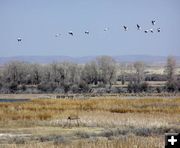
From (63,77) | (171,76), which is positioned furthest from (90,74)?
(171,76)

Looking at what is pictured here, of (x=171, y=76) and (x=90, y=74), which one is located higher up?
(x=90, y=74)

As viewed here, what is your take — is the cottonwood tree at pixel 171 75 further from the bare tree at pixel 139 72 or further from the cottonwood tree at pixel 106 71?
the cottonwood tree at pixel 106 71

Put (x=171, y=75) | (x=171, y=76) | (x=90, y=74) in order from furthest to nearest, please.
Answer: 1. (x=90, y=74)
2. (x=171, y=75)
3. (x=171, y=76)

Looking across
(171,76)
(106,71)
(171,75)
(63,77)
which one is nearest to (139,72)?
(106,71)

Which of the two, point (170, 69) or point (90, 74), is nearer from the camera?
point (170, 69)

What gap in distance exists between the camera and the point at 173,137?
692cm

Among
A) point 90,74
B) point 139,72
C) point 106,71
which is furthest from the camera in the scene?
point 139,72

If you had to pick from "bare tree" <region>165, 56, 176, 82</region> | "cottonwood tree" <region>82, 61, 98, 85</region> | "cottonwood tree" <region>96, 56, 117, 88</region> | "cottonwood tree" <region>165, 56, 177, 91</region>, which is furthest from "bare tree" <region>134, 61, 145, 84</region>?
"cottonwood tree" <region>82, 61, 98, 85</region>

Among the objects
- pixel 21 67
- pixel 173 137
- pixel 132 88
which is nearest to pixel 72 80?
pixel 21 67

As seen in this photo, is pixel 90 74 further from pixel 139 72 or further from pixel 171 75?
pixel 171 75

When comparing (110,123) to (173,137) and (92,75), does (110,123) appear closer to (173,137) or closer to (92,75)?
(173,137)

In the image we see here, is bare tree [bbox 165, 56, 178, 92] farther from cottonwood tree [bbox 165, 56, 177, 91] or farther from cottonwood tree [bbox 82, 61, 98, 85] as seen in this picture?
cottonwood tree [bbox 82, 61, 98, 85]

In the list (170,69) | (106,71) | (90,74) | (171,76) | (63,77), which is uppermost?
(170,69)

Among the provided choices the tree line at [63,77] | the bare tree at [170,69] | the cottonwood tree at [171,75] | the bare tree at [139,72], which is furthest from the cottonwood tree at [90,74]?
the cottonwood tree at [171,75]
